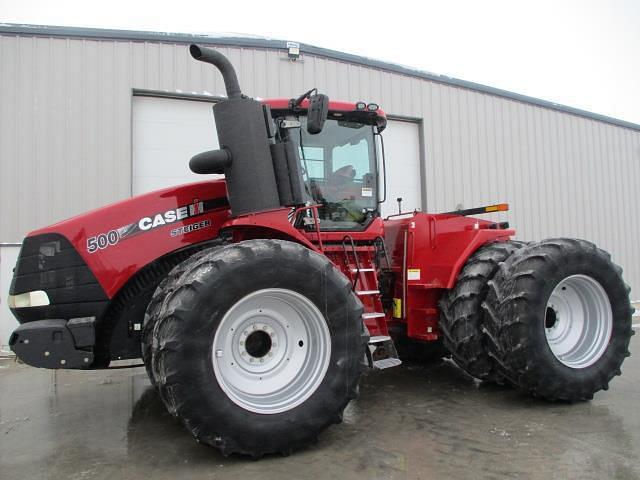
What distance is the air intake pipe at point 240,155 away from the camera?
3.88 metres

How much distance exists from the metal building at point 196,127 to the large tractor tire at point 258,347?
3080 mm

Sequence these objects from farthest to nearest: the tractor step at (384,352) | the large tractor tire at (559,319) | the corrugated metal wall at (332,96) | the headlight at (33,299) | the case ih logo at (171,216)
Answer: the corrugated metal wall at (332,96)
the large tractor tire at (559,319)
the tractor step at (384,352)
the case ih logo at (171,216)
the headlight at (33,299)

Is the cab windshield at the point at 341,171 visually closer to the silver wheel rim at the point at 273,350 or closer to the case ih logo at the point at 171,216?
the case ih logo at the point at 171,216

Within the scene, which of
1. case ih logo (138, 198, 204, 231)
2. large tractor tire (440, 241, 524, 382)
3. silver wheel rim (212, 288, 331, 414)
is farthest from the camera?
large tractor tire (440, 241, 524, 382)

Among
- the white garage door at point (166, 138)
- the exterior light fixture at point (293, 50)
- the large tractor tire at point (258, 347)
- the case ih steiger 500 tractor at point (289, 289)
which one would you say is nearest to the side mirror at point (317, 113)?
the case ih steiger 500 tractor at point (289, 289)

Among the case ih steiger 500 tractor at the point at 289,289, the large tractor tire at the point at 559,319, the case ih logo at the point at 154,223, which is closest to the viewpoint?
the case ih steiger 500 tractor at the point at 289,289

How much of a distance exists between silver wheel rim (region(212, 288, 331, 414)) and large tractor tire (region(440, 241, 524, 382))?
1.59 meters

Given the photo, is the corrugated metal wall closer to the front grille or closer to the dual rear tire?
the front grille

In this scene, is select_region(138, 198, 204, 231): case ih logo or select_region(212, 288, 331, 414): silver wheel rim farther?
select_region(138, 198, 204, 231): case ih logo

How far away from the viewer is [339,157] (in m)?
4.78

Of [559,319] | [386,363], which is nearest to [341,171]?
[386,363]

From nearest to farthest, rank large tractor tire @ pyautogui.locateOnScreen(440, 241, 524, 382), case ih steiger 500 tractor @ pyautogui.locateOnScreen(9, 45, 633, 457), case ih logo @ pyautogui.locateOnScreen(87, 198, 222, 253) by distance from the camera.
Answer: case ih steiger 500 tractor @ pyautogui.locateOnScreen(9, 45, 633, 457) → case ih logo @ pyautogui.locateOnScreen(87, 198, 222, 253) → large tractor tire @ pyautogui.locateOnScreen(440, 241, 524, 382)

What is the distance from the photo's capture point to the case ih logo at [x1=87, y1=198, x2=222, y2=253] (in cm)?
387

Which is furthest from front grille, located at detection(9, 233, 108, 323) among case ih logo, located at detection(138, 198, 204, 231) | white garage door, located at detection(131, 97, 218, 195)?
white garage door, located at detection(131, 97, 218, 195)
